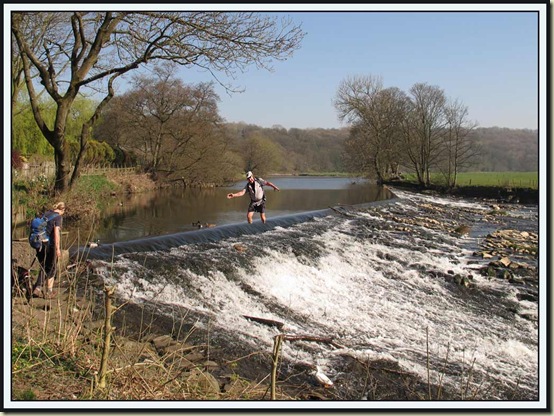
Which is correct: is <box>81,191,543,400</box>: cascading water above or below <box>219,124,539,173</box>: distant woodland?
below

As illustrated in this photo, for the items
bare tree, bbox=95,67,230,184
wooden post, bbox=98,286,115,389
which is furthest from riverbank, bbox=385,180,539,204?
wooden post, bbox=98,286,115,389

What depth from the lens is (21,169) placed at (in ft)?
59.9

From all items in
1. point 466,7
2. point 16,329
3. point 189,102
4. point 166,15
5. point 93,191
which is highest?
point 189,102

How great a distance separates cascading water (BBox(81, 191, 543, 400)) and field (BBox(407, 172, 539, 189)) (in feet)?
65.1

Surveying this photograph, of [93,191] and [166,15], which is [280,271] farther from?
[93,191]

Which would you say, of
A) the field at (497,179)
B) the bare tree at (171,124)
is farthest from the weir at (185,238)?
the bare tree at (171,124)

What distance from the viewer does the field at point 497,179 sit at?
107 feet

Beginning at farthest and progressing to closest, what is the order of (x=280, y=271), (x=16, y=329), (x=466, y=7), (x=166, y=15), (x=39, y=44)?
1. (x=39, y=44)
2. (x=166, y=15)
3. (x=280, y=271)
4. (x=16, y=329)
5. (x=466, y=7)

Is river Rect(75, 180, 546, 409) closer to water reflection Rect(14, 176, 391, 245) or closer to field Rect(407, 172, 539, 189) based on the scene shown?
water reflection Rect(14, 176, 391, 245)

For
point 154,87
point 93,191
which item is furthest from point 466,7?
point 154,87

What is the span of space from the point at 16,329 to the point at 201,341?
8.73 feet

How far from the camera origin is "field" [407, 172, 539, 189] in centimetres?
3269

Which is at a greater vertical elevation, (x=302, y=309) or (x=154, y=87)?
(x=154, y=87)

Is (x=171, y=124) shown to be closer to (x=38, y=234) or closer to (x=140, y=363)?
(x=38, y=234)
